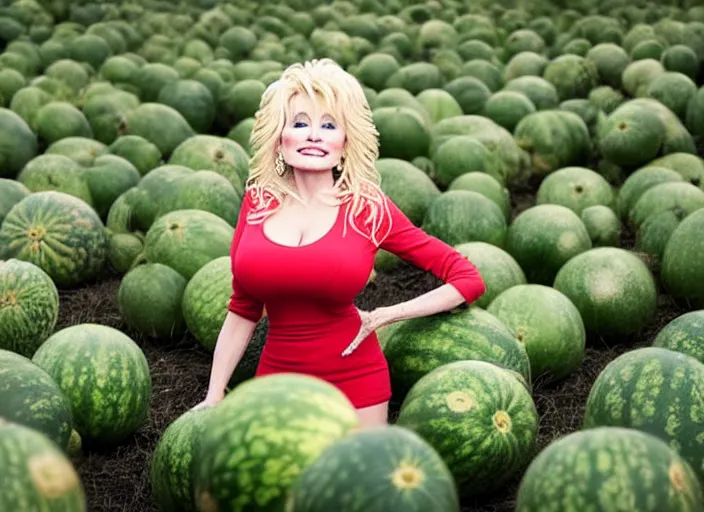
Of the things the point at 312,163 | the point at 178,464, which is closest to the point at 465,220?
the point at 312,163

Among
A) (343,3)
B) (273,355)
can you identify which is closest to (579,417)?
(273,355)

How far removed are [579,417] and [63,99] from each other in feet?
20.7

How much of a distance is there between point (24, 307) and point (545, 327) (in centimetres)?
261

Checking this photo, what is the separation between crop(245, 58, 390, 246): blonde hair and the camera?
3797 millimetres

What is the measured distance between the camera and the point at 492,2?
13742 millimetres

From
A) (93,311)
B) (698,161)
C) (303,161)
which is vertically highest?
(303,161)

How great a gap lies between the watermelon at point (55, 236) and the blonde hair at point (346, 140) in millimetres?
2204

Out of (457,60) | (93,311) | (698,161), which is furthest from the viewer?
(457,60)

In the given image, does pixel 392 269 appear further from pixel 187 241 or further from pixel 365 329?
pixel 365 329

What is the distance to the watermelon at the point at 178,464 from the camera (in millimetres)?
3363

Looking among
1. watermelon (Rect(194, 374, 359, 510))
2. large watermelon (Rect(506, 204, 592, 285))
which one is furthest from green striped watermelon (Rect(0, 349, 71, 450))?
large watermelon (Rect(506, 204, 592, 285))

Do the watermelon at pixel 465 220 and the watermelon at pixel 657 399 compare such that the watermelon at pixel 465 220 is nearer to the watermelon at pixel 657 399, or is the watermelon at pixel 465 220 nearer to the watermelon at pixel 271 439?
the watermelon at pixel 657 399

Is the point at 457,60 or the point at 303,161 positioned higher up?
the point at 303,161

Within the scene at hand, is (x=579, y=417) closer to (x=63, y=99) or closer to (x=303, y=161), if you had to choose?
(x=303, y=161)
